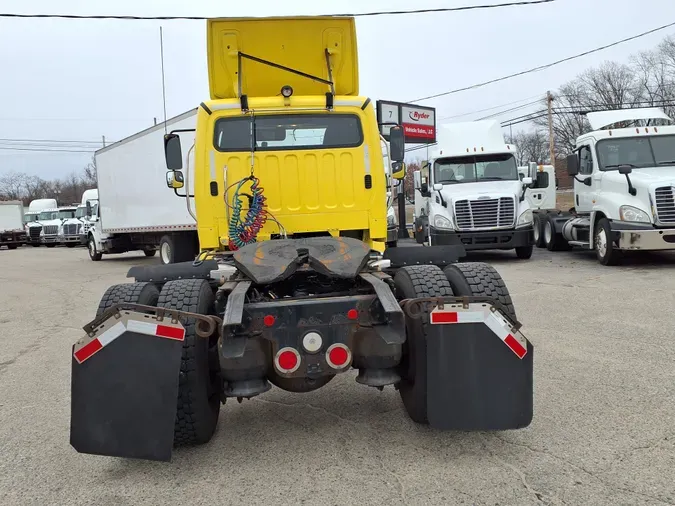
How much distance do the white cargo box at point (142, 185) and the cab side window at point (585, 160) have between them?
8.99m

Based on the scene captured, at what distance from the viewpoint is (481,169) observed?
14.0 meters

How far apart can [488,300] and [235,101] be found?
134 inches

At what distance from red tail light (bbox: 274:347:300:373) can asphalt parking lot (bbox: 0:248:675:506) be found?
2.04 feet

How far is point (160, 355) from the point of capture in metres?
2.96

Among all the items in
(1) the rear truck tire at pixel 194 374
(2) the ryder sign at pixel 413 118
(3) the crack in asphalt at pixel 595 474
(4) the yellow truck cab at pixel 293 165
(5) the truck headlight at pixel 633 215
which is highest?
(2) the ryder sign at pixel 413 118

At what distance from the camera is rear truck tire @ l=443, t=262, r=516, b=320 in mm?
3535

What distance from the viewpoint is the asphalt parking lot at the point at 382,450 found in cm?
296

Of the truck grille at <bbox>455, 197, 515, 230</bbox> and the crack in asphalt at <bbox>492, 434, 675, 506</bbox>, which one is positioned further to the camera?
the truck grille at <bbox>455, 197, 515, 230</bbox>

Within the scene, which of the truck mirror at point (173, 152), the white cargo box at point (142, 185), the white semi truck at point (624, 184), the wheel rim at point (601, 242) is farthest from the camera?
the white cargo box at point (142, 185)

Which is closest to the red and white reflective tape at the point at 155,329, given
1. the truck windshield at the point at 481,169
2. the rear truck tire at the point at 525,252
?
the truck windshield at the point at 481,169

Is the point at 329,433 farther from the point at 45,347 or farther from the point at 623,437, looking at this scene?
the point at 45,347

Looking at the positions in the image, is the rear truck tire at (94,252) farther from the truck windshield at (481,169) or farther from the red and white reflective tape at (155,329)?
the red and white reflective tape at (155,329)

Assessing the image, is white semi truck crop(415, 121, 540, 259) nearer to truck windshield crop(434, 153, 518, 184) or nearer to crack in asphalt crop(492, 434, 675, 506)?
truck windshield crop(434, 153, 518, 184)

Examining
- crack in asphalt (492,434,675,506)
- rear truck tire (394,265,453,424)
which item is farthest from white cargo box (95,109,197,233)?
crack in asphalt (492,434,675,506)
